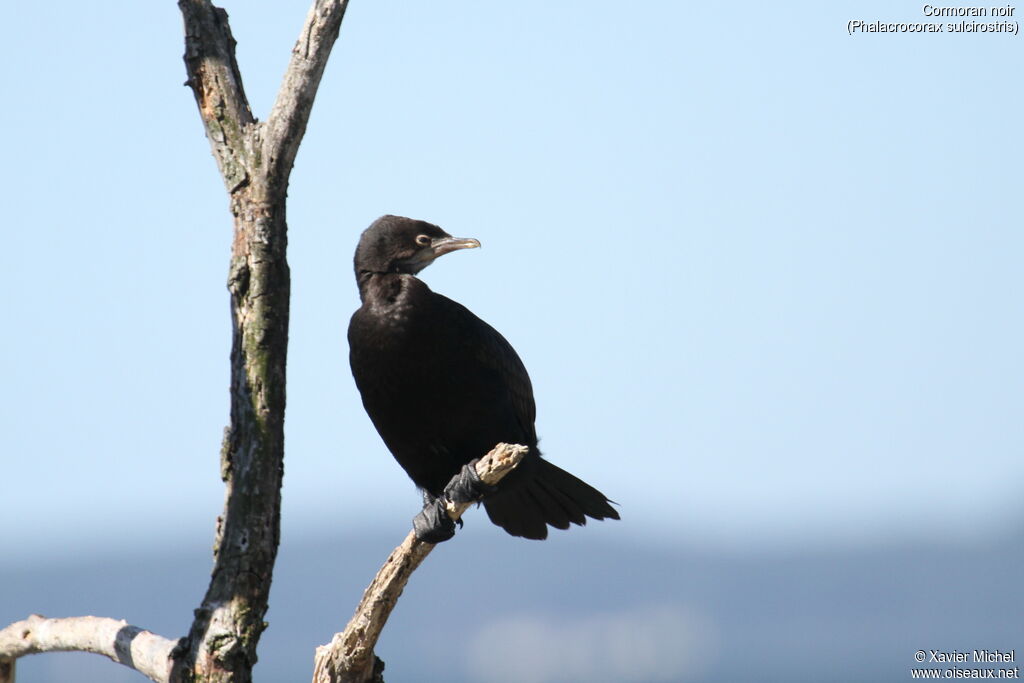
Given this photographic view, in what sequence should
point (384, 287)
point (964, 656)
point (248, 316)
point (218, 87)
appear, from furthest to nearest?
point (964, 656) < point (384, 287) < point (218, 87) < point (248, 316)

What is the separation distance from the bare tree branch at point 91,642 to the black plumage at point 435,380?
4.70 ft

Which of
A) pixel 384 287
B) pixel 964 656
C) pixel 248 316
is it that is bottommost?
pixel 964 656

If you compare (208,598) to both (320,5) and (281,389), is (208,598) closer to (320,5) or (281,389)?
(281,389)

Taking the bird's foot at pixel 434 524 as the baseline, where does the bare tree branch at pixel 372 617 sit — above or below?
below

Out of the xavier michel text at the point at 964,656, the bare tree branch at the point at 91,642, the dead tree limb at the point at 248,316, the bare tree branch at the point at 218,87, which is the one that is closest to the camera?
the dead tree limb at the point at 248,316

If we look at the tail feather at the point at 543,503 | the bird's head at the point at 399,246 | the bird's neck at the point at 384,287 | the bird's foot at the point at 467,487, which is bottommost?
the bird's foot at the point at 467,487

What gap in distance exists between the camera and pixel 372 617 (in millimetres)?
Result: 5402

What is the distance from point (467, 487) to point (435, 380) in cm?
49

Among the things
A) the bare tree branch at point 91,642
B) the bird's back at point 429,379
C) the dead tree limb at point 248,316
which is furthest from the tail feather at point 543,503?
the bare tree branch at point 91,642

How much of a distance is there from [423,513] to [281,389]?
0.95 m

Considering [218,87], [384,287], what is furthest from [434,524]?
[218,87]

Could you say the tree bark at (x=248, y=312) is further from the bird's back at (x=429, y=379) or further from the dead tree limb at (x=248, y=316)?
the bird's back at (x=429, y=379)

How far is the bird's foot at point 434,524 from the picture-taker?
5.66m

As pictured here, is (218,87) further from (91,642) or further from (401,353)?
(91,642)
